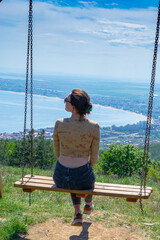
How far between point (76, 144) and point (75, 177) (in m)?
0.38

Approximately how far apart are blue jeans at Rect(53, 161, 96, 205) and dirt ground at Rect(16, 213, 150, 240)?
3.00 ft

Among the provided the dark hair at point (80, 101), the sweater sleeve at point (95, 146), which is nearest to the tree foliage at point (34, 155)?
the sweater sleeve at point (95, 146)

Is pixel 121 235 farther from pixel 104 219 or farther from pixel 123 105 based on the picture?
pixel 123 105

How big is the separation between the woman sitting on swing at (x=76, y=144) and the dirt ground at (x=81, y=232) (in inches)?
24.7

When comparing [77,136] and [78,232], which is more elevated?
[77,136]

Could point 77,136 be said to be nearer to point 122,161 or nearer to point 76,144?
point 76,144

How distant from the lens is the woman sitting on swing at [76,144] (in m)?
3.40

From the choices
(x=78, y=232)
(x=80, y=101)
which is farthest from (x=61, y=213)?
(x=80, y=101)

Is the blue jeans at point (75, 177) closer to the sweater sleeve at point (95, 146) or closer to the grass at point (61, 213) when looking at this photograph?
the sweater sleeve at point (95, 146)

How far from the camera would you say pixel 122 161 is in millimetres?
10688

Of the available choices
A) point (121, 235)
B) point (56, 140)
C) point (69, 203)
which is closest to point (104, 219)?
point (121, 235)

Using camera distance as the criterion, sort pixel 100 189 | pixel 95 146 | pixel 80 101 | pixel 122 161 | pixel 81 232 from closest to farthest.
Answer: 1. pixel 80 101
2. pixel 95 146
3. pixel 100 189
4. pixel 81 232
5. pixel 122 161

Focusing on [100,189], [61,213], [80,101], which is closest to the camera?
[80,101]

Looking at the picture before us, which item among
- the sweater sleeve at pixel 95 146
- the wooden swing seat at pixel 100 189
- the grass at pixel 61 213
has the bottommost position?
the grass at pixel 61 213
